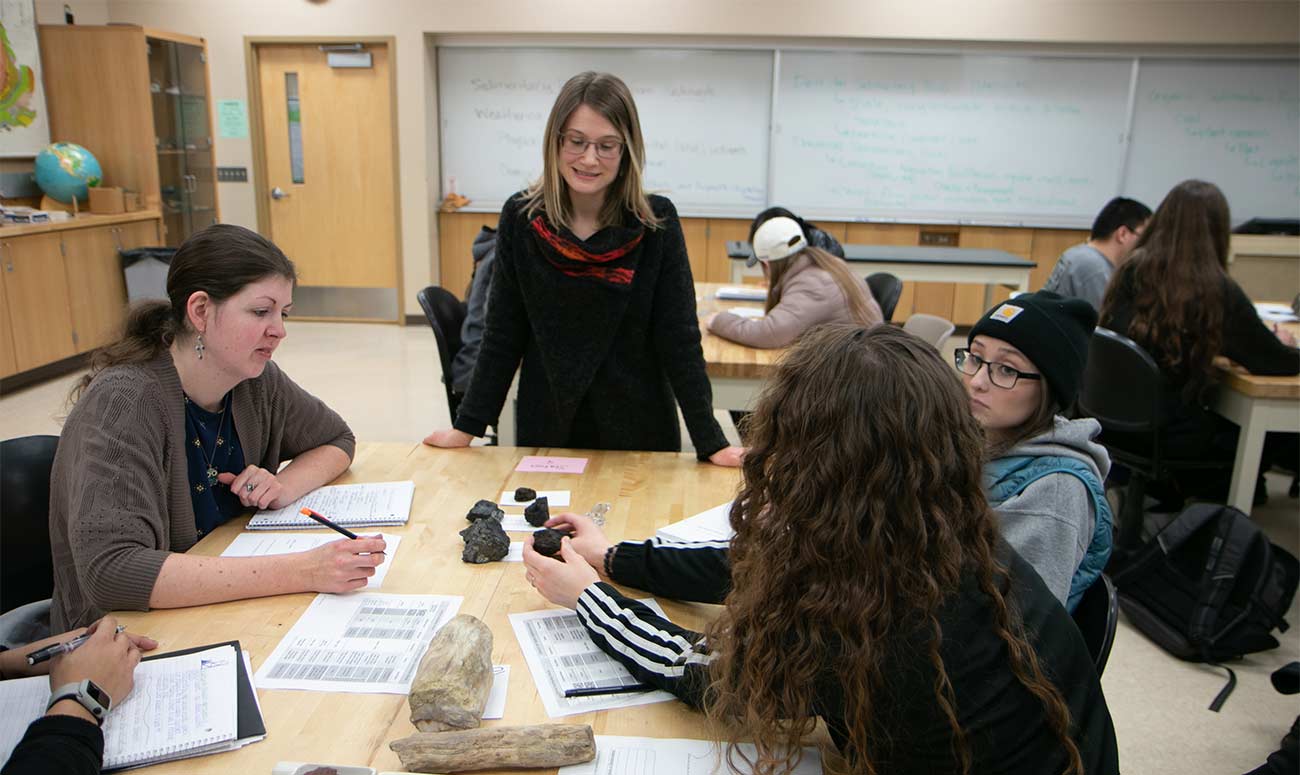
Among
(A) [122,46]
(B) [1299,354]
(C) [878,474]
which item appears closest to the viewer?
(C) [878,474]

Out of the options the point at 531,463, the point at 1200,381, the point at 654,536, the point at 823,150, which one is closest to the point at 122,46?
the point at 823,150

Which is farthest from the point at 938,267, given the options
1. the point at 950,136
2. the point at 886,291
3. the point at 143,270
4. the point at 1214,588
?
the point at 143,270

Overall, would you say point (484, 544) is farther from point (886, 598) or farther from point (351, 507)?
point (886, 598)

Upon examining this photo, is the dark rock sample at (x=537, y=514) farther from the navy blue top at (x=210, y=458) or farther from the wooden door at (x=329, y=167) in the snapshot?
the wooden door at (x=329, y=167)

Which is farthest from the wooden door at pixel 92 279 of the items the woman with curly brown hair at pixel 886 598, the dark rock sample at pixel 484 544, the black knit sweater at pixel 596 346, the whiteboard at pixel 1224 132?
the whiteboard at pixel 1224 132

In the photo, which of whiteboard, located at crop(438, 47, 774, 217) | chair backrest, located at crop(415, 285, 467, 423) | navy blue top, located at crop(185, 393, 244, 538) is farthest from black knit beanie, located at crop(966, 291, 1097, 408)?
whiteboard, located at crop(438, 47, 774, 217)

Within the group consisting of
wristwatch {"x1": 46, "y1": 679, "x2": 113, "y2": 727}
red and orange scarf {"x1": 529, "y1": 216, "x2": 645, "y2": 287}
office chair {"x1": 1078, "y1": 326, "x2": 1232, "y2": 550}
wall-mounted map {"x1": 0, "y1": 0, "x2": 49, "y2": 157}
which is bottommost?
office chair {"x1": 1078, "y1": 326, "x2": 1232, "y2": 550}

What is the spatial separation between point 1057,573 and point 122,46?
6.63m

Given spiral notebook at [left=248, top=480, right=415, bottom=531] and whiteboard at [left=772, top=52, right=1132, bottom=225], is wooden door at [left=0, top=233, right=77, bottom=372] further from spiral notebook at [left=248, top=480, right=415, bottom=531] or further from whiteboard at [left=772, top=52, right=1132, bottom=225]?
whiteboard at [left=772, top=52, right=1132, bottom=225]

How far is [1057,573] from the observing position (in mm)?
1364

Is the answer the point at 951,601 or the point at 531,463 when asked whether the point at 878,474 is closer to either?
the point at 951,601

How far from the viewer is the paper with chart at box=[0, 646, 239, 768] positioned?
103 cm

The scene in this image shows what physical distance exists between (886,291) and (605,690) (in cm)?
316

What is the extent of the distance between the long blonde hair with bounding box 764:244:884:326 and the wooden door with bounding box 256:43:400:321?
15.1 ft
